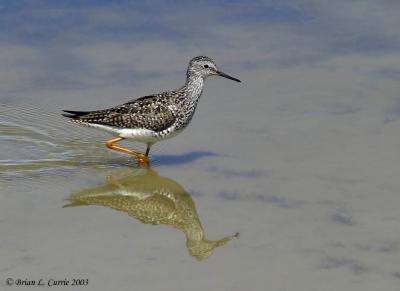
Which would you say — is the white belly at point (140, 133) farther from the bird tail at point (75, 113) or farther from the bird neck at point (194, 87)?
the bird neck at point (194, 87)

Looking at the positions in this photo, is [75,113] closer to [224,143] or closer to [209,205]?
[224,143]

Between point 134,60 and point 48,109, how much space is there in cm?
256

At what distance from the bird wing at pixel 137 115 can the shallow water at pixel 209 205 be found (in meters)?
0.58

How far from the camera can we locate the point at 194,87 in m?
15.7

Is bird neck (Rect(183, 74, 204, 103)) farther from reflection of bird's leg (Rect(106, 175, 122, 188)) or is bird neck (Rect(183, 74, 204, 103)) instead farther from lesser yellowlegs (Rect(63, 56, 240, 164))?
reflection of bird's leg (Rect(106, 175, 122, 188))

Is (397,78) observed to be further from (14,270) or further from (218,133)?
(14,270)

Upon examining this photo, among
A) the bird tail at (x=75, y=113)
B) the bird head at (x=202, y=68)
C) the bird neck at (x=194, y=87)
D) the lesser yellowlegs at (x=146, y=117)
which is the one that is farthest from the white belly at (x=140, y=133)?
the bird head at (x=202, y=68)

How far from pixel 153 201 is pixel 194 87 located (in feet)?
10.0

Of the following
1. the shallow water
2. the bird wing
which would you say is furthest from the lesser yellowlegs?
the shallow water

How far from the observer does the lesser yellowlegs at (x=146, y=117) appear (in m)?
15.0

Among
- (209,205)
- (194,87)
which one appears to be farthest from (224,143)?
(209,205)

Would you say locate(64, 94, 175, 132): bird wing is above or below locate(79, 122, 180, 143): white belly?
above

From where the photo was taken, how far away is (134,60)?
58.9 feet

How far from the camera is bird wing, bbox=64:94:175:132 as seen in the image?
1495 centimetres
